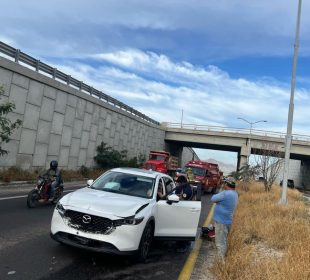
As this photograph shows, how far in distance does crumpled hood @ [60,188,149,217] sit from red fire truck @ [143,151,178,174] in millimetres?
28338

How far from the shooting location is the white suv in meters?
7.25

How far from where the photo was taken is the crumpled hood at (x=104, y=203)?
7.39 metres

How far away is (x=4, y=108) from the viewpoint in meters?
16.0

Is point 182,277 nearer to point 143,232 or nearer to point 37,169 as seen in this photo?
point 143,232

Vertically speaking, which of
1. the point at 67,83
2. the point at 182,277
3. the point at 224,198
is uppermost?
the point at 67,83

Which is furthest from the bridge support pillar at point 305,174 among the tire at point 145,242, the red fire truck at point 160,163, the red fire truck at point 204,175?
the tire at point 145,242

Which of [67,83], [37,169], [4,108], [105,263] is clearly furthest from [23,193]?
[67,83]

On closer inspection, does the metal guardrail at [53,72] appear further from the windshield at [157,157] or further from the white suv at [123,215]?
the white suv at [123,215]

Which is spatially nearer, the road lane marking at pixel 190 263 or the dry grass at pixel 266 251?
the dry grass at pixel 266 251

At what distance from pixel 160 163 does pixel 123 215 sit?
3011 cm

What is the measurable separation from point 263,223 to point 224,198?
453 centimetres

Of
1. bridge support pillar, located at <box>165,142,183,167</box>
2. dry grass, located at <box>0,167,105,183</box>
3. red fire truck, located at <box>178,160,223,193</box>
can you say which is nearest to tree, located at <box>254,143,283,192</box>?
red fire truck, located at <box>178,160,223,193</box>

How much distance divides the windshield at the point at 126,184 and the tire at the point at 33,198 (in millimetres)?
4548

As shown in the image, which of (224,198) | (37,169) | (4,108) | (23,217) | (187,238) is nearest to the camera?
(224,198)
